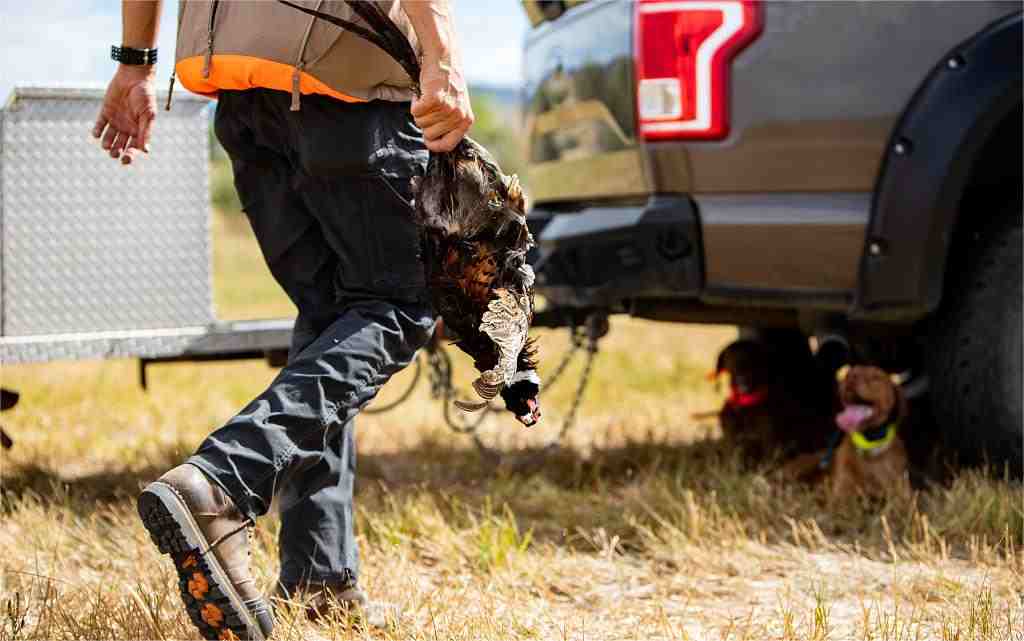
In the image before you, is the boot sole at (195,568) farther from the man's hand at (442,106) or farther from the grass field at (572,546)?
the man's hand at (442,106)

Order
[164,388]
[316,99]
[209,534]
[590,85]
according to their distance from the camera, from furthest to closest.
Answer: [164,388], [590,85], [316,99], [209,534]

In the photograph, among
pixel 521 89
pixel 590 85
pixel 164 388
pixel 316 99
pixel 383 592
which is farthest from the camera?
pixel 164 388

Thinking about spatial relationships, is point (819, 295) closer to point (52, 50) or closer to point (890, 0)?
point (890, 0)

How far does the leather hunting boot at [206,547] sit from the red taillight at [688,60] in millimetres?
1967

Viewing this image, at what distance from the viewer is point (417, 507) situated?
368cm

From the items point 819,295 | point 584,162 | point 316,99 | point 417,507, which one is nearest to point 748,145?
point 819,295

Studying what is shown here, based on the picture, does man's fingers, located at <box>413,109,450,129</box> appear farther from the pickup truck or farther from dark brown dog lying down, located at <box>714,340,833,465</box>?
dark brown dog lying down, located at <box>714,340,833,465</box>

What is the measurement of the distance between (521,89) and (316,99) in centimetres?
272

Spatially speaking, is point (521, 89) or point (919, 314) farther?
point (521, 89)

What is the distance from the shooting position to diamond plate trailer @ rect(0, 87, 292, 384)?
3.96 meters

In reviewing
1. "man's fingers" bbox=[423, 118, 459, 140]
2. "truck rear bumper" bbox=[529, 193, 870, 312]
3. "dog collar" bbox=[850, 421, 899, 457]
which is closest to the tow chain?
"truck rear bumper" bbox=[529, 193, 870, 312]

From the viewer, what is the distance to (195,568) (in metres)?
2.28

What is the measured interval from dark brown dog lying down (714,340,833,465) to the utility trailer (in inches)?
64.6

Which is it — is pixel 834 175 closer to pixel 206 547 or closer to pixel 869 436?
pixel 869 436
